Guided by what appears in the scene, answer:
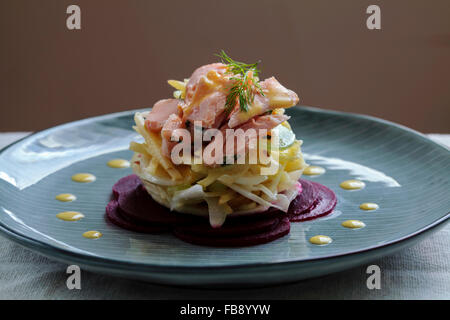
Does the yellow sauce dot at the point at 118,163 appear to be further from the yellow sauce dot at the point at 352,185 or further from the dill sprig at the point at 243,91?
the yellow sauce dot at the point at 352,185

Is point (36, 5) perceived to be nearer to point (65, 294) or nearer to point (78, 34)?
point (78, 34)

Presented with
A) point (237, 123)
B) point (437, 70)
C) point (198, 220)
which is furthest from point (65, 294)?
point (437, 70)

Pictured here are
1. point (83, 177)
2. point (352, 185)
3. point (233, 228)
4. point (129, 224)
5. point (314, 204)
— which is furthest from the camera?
point (83, 177)

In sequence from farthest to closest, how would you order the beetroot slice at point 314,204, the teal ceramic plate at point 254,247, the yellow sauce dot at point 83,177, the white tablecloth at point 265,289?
the yellow sauce dot at point 83,177
the beetroot slice at point 314,204
the white tablecloth at point 265,289
the teal ceramic plate at point 254,247

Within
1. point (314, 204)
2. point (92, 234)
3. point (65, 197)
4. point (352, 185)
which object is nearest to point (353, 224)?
point (314, 204)

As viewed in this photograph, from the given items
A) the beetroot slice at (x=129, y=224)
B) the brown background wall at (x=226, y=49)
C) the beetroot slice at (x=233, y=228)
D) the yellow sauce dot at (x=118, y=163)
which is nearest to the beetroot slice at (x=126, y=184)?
the beetroot slice at (x=129, y=224)

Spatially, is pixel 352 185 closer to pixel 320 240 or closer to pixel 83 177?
pixel 320 240
